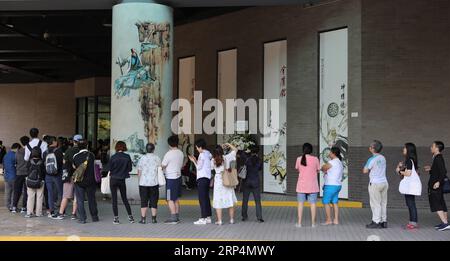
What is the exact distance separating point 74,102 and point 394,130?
2900 cm

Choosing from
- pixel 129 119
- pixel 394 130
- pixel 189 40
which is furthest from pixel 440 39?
pixel 189 40

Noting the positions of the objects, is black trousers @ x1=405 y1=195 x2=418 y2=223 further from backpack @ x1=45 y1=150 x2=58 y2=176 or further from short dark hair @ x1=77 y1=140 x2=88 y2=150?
backpack @ x1=45 y1=150 x2=58 y2=176

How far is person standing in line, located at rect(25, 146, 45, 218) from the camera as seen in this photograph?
13156mm

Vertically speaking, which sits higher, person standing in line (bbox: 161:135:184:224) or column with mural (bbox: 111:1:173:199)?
column with mural (bbox: 111:1:173:199)

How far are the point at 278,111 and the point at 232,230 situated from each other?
7.46 m

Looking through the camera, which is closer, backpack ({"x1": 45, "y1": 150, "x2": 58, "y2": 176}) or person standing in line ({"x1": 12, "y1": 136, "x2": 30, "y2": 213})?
backpack ({"x1": 45, "y1": 150, "x2": 58, "y2": 176})

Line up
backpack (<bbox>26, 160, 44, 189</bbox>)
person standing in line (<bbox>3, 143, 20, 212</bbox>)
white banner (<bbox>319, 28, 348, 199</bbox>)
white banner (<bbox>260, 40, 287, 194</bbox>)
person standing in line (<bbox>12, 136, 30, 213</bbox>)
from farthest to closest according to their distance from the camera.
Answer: white banner (<bbox>260, 40, 287, 194</bbox>) → white banner (<bbox>319, 28, 348, 199</bbox>) → person standing in line (<bbox>3, 143, 20, 212</bbox>) → person standing in line (<bbox>12, 136, 30, 213</bbox>) → backpack (<bbox>26, 160, 44, 189</bbox>)

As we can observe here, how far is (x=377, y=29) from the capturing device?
15.3 meters

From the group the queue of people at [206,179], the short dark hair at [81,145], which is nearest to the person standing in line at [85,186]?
the queue of people at [206,179]

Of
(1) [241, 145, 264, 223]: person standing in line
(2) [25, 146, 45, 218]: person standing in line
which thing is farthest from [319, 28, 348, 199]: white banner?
(2) [25, 146, 45, 218]: person standing in line

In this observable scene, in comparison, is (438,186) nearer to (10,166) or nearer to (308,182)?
(308,182)

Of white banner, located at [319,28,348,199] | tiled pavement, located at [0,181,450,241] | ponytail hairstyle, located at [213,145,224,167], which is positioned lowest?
tiled pavement, located at [0,181,450,241]

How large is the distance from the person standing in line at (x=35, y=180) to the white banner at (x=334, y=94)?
26.3ft

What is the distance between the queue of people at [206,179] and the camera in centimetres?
1156
